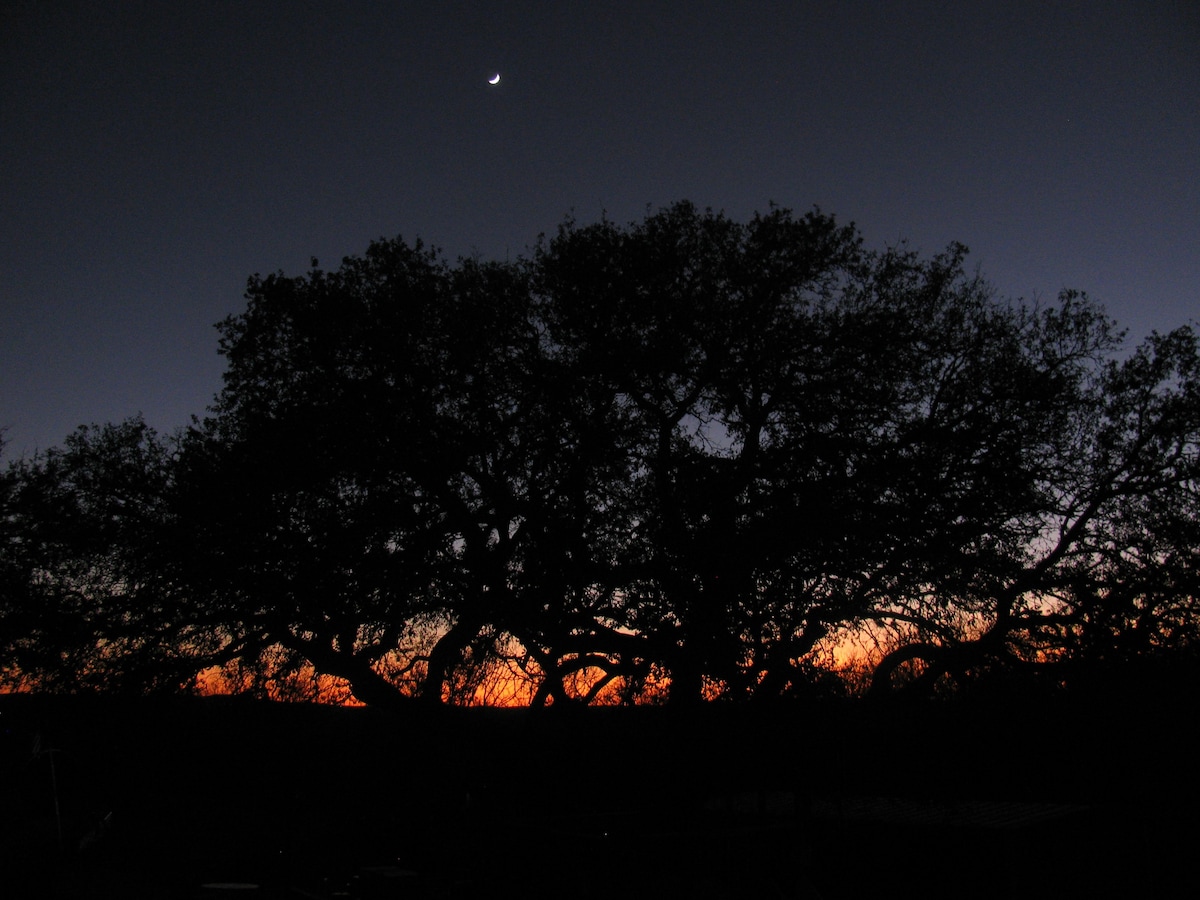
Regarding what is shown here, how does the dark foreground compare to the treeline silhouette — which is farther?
the treeline silhouette

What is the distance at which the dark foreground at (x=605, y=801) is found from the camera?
780 centimetres

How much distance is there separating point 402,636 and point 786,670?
230 inches

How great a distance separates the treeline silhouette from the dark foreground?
40.7 inches

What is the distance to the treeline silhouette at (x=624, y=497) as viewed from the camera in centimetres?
1154

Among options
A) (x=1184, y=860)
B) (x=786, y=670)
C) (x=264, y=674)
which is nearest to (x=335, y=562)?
(x=264, y=674)

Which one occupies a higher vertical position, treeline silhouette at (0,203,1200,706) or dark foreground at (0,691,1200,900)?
treeline silhouette at (0,203,1200,706)

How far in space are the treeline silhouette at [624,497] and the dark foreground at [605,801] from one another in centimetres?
103

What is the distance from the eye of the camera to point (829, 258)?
1330cm

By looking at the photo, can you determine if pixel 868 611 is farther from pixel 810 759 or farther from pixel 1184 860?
pixel 1184 860

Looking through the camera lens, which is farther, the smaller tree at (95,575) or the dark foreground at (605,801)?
the smaller tree at (95,575)

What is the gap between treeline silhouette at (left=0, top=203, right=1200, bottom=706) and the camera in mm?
11539

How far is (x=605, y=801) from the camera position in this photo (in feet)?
45.0

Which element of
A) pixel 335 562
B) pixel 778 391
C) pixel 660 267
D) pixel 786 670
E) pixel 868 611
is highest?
pixel 660 267

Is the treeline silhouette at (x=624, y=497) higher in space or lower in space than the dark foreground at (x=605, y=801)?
higher
